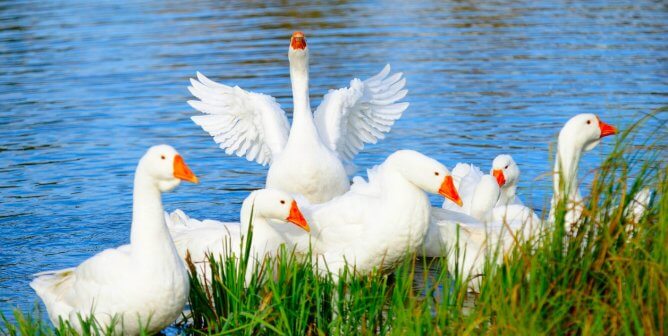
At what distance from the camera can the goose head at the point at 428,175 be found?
8.24m

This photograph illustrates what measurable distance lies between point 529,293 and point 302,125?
204 inches

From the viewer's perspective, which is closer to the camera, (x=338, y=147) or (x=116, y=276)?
(x=116, y=276)

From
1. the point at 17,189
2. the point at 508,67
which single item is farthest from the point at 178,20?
the point at 17,189

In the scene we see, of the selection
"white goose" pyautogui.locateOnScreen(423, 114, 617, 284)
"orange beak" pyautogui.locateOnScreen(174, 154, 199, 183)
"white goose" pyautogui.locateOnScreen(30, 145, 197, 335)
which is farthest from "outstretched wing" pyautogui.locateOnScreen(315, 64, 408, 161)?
"orange beak" pyautogui.locateOnScreen(174, 154, 199, 183)

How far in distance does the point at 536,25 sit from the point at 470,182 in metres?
13.2

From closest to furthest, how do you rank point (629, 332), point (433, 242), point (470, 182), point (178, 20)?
point (629, 332), point (433, 242), point (470, 182), point (178, 20)

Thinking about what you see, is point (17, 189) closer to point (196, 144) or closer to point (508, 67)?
point (196, 144)

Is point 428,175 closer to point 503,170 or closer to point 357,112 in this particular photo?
point 503,170

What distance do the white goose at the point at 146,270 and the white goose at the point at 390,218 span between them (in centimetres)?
141

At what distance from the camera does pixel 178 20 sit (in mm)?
26516

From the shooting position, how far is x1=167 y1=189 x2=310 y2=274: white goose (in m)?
8.44

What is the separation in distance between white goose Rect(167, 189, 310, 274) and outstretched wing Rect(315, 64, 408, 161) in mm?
2996

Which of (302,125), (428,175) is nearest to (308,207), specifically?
(302,125)

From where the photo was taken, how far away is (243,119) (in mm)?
12367
